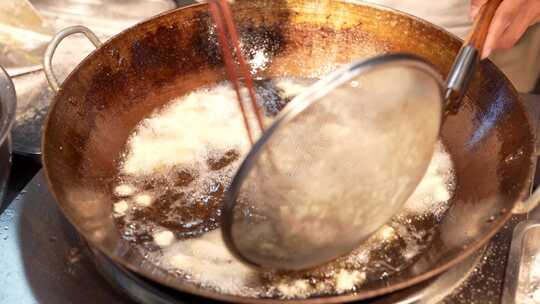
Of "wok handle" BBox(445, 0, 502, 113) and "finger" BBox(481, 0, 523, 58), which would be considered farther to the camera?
"finger" BBox(481, 0, 523, 58)

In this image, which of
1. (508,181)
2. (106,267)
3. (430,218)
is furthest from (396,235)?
(106,267)

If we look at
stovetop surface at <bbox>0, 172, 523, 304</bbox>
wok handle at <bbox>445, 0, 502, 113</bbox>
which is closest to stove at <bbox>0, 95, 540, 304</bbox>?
stovetop surface at <bbox>0, 172, 523, 304</bbox>

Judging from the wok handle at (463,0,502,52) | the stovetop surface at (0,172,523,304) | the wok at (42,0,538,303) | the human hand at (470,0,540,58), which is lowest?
the stovetop surface at (0,172,523,304)

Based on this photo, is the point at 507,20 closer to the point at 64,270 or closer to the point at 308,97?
the point at 308,97

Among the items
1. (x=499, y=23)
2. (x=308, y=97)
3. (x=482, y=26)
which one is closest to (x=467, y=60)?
(x=482, y=26)

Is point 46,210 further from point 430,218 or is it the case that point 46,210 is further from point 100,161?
point 430,218

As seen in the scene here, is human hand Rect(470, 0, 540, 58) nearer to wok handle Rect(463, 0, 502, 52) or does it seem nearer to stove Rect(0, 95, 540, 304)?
wok handle Rect(463, 0, 502, 52)

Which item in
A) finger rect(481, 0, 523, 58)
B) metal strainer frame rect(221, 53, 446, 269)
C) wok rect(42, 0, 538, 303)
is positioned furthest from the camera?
finger rect(481, 0, 523, 58)

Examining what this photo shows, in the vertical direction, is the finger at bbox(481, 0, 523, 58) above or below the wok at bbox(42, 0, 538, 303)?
above
